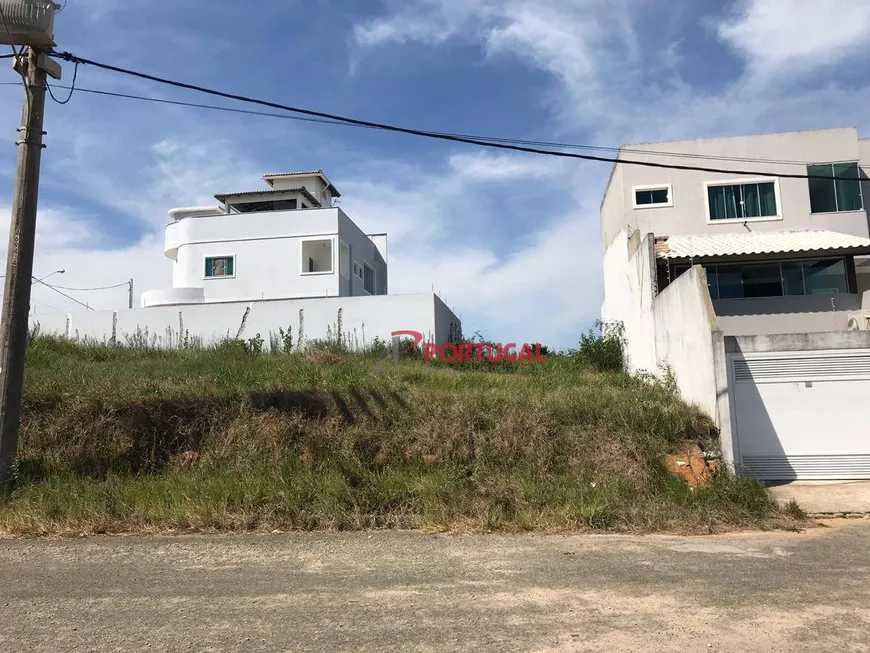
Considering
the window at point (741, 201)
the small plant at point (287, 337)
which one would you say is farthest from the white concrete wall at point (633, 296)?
the small plant at point (287, 337)

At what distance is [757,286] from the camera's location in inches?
621

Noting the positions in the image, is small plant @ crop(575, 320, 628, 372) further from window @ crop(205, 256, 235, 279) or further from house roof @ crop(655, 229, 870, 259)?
window @ crop(205, 256, 235, 279)

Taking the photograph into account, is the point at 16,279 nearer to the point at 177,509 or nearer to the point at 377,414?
the point at 177,509

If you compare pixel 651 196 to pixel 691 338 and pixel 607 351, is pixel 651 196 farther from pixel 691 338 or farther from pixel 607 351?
pixel 691 338

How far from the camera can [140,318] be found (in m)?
21.5

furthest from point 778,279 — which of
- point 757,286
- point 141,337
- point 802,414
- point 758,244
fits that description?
point 141,337

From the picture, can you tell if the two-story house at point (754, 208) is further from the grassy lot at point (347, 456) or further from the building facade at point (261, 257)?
the building facade at point (261, 257)

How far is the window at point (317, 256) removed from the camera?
2372 cm

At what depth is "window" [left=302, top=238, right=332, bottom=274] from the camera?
77.8 ft

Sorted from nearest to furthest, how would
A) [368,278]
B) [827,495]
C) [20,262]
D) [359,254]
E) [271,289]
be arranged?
[20,262] → [827,495] → [271,289] → [359,254] → [368,278]

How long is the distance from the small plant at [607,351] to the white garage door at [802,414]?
742 centimetres

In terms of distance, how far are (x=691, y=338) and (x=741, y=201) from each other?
32.3 ft

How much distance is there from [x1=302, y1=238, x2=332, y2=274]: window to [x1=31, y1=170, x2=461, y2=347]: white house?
41 millimetres

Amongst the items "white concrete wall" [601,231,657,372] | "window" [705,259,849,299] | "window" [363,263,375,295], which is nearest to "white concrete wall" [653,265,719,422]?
"white concrete wall" [601,231,657,372]
